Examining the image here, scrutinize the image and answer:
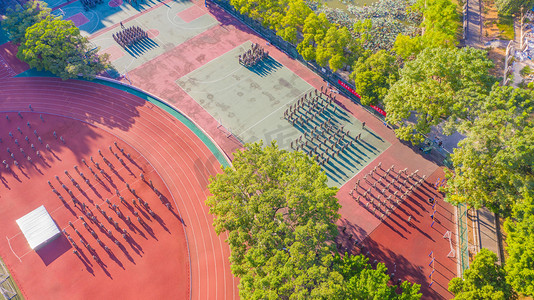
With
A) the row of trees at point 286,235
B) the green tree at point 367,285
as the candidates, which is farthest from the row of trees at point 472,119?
the row of trees at point 286,235

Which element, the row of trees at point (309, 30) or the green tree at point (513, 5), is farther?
the green tree at point (513, 5)

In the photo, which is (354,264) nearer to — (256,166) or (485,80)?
(256,166)

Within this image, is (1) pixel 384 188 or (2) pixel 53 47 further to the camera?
(2) pixel 53 47

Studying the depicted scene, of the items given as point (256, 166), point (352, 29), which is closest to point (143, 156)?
point (256, 166)

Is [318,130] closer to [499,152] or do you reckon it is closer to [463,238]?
[499,152]

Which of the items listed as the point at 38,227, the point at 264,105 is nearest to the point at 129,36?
the point at 264,105

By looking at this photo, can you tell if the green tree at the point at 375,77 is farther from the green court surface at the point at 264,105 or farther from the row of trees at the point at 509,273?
A: the row of trees at the point at 509,273
